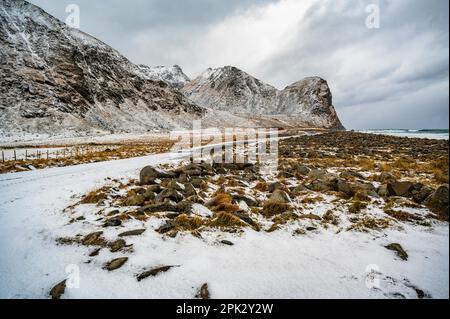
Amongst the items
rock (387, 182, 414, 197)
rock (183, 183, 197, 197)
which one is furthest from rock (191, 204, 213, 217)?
rock (387, 182, 414, 197)

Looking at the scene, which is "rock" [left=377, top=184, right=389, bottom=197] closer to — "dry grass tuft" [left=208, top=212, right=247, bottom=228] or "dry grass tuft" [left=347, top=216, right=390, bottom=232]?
"dry grass tuft" [left=347, top=216, right=390, bottom=232]

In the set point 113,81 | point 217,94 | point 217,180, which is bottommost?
point 217,180

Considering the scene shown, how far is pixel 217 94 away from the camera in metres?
181

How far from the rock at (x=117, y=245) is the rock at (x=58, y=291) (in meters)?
1.24

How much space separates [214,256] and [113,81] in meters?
99.3

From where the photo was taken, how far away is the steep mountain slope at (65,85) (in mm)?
62156

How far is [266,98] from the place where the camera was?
599 ft

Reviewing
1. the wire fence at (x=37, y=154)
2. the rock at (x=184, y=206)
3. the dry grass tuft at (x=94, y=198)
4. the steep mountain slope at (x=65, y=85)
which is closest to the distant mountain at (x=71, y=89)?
the steep mountain slope at (x=65, y=85)

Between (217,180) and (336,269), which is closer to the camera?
(336,269)

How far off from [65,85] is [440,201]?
86.4 m

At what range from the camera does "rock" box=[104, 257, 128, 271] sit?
4875 millimetres

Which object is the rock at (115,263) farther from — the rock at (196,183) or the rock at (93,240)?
the rock at (196,183)
